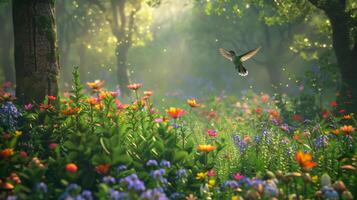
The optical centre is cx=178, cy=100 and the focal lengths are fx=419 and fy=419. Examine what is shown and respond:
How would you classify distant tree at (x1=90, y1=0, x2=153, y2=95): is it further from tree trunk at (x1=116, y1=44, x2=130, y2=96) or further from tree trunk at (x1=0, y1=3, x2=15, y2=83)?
tree trunk at (x1=0, y1=3, x2=15, y2=83)

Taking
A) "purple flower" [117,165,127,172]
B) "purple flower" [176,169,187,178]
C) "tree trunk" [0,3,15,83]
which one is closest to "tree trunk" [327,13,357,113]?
"purple flower" [176,169,187,178]

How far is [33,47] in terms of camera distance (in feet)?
23.0

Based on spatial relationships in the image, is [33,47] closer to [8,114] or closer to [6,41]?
[8,114]

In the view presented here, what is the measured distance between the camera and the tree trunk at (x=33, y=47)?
6.98 meters

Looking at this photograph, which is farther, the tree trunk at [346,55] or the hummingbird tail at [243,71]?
the tree trunk at [346,55]

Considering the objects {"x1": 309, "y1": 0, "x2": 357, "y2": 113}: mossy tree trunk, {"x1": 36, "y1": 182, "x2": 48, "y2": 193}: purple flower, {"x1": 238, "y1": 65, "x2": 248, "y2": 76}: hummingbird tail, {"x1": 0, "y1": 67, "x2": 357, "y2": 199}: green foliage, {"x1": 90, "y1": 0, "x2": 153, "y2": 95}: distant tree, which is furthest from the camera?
{"x1": 90, "y1": 0, "x2": 153, "y2": 95}: distant tree

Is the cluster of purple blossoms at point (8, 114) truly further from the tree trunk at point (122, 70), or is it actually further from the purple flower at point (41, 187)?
the tree trunk at point (122, 70)

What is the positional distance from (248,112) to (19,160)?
8.77m

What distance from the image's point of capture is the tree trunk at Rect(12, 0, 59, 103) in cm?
698

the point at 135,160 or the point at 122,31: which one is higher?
the point at 122,31

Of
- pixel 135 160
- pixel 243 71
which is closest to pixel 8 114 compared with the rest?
pixel 135 160

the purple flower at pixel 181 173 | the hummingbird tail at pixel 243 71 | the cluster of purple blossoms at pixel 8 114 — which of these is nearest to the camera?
the purple flower at pixel 181 173

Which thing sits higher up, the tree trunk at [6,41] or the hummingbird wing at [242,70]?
the tree trunk at [6,41]

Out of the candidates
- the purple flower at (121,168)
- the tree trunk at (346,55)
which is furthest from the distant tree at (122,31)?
the purple flower at (121,168)
